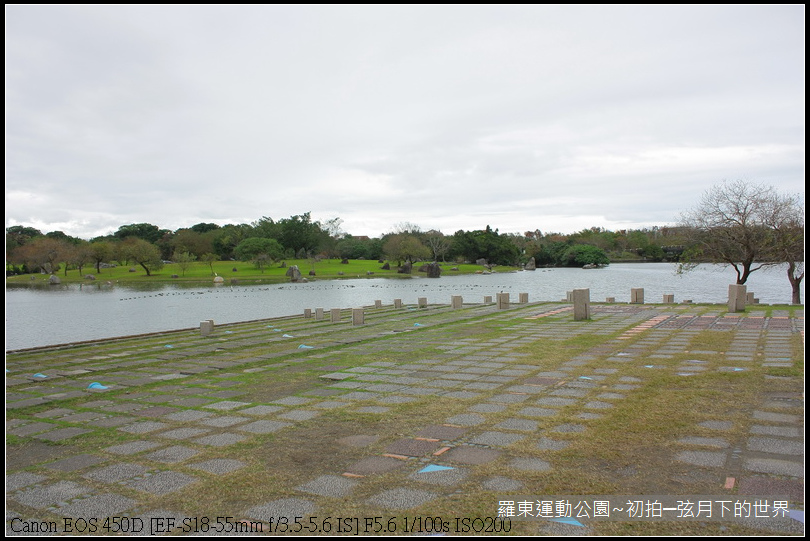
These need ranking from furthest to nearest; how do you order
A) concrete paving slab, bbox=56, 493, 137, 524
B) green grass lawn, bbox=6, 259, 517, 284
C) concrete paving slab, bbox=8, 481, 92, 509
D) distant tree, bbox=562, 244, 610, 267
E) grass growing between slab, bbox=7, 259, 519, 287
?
distant tree, bbox=562, 244, 610, 267 → green grass lawn, bbox=6, 259, 517, 284 → grass growing between slab, bbox=7, 259, 519, 287 → concrete paving slab, bbox=8, 481, 92, 509 → concrete paving slab, bbox=56, 493, 137, 524

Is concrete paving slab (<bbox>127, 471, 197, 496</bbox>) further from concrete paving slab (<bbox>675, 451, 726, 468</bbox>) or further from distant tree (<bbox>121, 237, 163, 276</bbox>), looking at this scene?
distant tree (<bbox>121, 237, 163, 276</bbox>)

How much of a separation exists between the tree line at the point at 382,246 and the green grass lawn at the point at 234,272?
1500 mm

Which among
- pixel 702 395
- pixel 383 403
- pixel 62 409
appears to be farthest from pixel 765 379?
pixel 62 409

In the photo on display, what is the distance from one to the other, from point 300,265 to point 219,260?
18983 millimetres

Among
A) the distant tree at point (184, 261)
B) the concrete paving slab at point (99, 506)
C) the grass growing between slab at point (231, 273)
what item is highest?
the distant tree at point (184, 261)

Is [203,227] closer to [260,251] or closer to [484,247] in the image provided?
[260,251]

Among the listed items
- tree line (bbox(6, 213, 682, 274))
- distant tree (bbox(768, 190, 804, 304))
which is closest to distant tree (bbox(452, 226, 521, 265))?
tree line (bbox(6, 213, 682, 274))

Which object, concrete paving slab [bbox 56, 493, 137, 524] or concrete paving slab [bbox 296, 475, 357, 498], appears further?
concrete paving slab [bbox 296, 475, 357, 498]

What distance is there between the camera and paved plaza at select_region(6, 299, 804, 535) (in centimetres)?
358

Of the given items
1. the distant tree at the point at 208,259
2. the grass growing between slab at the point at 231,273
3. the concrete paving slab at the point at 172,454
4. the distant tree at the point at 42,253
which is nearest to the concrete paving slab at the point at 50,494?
the concrete paving slab at the point at 172,454

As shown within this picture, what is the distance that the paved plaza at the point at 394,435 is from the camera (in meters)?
3.58

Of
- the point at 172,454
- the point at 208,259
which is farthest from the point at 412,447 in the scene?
the point at 208,259

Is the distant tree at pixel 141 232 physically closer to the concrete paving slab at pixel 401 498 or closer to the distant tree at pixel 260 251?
the distant tree at pixel 260 251

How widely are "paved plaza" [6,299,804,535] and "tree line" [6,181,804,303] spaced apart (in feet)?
45.2
